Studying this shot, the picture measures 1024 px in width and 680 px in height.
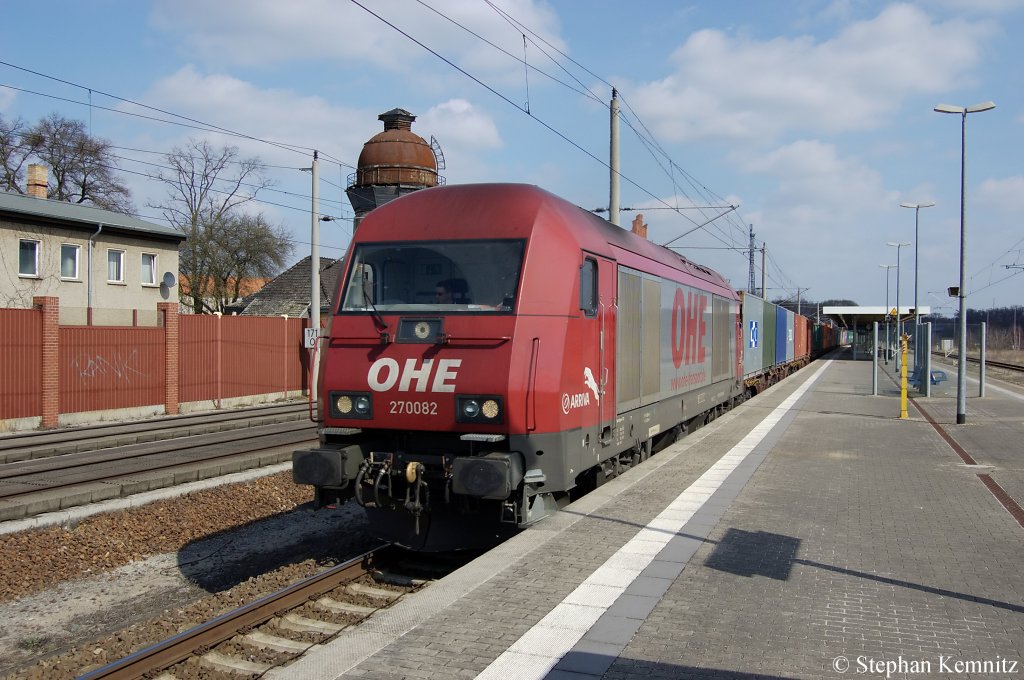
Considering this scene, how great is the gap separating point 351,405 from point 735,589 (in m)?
3.70

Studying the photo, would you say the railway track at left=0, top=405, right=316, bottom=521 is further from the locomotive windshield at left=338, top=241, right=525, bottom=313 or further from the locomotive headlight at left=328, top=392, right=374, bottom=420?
the locomotive windshield at left=338, top=241, right=525, bottom=313

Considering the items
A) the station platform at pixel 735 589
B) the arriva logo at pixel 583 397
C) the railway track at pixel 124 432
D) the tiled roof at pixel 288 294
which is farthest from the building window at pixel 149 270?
the arriva logo at pixel 583 397

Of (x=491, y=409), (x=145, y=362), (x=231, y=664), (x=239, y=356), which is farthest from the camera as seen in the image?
(x=239, y=356)

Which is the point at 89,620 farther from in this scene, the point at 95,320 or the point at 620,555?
the point at 95,320

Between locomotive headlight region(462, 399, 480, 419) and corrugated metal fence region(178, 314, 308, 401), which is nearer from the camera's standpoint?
locomotive headlight region(462, 399, 480, 419)

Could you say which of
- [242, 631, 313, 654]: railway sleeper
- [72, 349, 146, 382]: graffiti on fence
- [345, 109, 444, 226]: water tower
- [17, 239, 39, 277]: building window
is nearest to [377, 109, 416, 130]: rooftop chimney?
[345, 109, 444, 226]: water tower

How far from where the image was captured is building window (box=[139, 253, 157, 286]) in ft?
105

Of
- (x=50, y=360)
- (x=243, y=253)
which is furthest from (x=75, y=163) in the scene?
(x=50, y=360)

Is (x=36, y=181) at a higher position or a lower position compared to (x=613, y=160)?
higher

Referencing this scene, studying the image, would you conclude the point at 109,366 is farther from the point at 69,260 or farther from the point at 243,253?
the point at 243,253

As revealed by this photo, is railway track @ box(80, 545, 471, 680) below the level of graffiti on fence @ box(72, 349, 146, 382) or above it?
below

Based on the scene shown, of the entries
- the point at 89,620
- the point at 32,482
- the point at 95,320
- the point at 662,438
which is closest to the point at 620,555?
the point at 89,620

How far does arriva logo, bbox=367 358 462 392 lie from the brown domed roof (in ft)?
89.0

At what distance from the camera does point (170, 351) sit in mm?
22469
